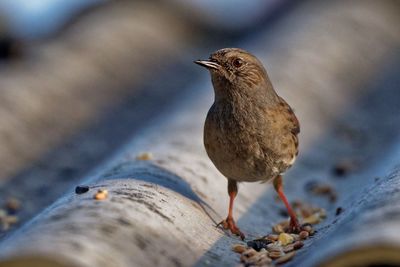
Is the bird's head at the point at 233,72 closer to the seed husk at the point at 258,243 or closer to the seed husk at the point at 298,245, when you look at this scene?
the seed husk at the point at 258,243

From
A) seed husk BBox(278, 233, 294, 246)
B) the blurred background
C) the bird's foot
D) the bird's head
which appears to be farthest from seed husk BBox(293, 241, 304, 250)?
the blurred background

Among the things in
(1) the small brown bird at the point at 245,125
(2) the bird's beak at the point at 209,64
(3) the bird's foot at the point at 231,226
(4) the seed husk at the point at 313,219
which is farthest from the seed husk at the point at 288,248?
(2) the bird's beak at the point at 209,64

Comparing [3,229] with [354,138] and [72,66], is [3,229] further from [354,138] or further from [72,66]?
[72,66]

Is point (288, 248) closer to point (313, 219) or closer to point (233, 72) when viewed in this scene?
point (313, 219)

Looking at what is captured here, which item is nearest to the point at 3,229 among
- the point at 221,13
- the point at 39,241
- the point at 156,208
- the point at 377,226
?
the point at 156,208

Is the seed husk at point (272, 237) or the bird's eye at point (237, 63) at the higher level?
the bird's eye at point (237, 63)

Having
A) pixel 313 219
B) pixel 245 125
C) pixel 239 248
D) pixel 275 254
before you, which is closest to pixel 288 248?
pixel 275 254
